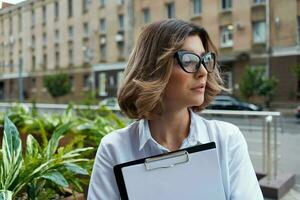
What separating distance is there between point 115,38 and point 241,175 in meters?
32.0

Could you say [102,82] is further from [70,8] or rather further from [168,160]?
[168,160]

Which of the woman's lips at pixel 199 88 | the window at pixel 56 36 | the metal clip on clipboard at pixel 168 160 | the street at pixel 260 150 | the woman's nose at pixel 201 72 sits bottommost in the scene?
the street at pixel 260 150

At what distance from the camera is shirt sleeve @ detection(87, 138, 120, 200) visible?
3.88 feet

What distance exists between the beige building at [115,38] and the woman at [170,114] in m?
14.6

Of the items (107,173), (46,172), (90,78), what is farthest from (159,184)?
(90,78)

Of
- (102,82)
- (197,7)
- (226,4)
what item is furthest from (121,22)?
(226,4)

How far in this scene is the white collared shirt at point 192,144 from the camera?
1175mm

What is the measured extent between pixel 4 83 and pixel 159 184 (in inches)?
1720

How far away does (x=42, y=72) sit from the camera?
39906 mm

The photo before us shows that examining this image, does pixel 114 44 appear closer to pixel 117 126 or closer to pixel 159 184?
pixel 117 126

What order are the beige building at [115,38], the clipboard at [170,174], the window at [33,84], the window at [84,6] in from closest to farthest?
1. the clipboard at [170,174]
2. the beige building at [115,38]
3. the window at [84,6]
4. the window at [33,84]

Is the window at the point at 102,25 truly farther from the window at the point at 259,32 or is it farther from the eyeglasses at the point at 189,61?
the eyeglasses at the point at 189,61

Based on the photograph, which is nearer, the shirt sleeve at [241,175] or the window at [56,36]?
the shirt sleeve at [241,175]

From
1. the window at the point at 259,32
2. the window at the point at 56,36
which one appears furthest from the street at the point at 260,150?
the window at the point at 56,36
